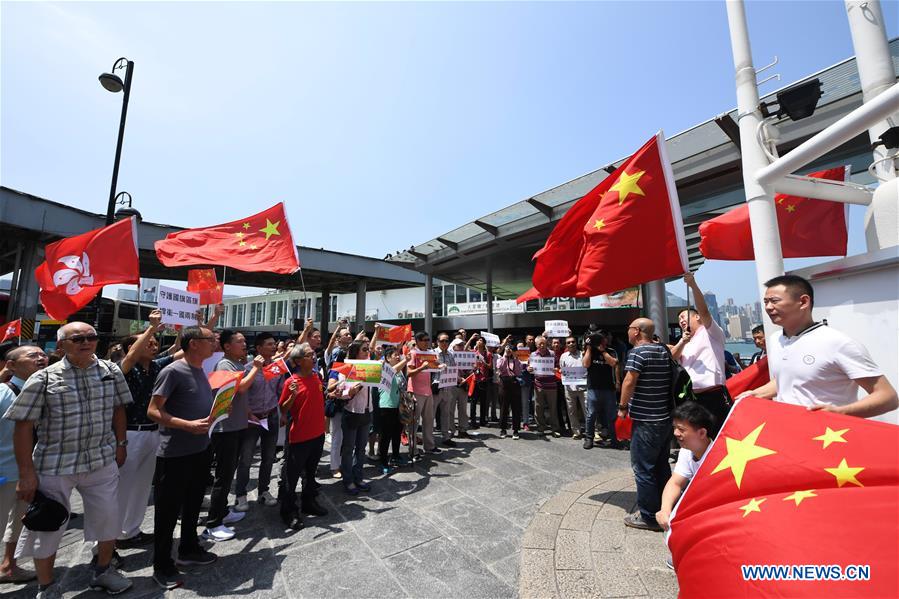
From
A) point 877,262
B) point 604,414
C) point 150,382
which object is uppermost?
point 877,262

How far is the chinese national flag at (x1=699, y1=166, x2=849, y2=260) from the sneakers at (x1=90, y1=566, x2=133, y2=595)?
6.08 meters

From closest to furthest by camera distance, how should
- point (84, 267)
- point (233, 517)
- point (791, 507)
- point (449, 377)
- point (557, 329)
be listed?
point (791, 507), point (233, 517), point (84, 267), point (449, 377), point (557, 329)

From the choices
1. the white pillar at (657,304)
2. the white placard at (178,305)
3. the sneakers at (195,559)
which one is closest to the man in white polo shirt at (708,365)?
the sneakers at (195,559)

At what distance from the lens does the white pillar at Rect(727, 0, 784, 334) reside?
3041 millimetres

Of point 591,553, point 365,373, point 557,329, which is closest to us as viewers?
point 591,553

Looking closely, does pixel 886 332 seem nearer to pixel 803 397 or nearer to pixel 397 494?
pixel 803 397

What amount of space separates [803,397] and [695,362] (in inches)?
74.3

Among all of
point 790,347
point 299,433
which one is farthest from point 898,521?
point 299,433

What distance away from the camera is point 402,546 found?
3418mm

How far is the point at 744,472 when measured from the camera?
65.8 inches

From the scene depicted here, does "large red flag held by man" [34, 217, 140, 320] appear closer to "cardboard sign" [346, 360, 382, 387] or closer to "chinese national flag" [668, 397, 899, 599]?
"cardboard sign" [346, 360, 382, 387]

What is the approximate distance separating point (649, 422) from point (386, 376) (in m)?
3.34

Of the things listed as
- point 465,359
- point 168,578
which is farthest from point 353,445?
point 465,359

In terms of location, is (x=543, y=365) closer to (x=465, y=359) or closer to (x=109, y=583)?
(x=465, y=359)
